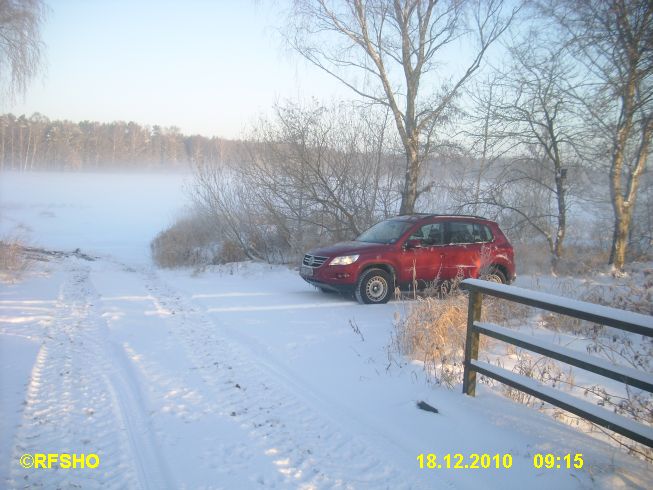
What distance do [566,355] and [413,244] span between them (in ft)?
18.5

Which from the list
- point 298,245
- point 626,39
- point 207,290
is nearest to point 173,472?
point 207,290

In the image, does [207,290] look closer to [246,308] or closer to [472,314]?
[246,308]

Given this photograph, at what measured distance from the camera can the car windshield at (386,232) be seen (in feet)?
30.4

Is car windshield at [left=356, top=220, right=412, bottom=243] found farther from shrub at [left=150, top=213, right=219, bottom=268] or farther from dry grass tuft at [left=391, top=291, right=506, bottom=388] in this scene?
shrub at [left=150, top=213, right=219, bottom=268]

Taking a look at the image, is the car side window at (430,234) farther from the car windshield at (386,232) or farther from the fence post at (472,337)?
the fence post at (472,337)

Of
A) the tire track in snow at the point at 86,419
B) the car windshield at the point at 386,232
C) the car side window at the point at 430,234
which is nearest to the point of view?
the tire track in snow at the point at 86,419

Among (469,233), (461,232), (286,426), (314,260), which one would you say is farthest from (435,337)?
(469,233)

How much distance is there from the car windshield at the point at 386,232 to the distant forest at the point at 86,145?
44420mm

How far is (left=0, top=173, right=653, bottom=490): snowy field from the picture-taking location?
3.26 metres

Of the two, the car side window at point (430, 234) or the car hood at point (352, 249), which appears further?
the car side window at point (430, 234)

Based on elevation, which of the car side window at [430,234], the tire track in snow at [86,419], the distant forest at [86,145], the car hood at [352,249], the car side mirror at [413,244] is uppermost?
the distant forest at [86,145]

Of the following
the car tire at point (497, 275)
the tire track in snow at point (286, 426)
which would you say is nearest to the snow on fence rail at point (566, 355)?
the tire track in snow at point (286, 426)

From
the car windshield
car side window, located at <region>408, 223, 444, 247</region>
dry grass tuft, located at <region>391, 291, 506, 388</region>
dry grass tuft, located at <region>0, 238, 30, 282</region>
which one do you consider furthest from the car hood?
dry grass tuft, located at <region>0, 238, 30, 282</region>

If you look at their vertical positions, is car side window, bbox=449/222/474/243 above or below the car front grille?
above
